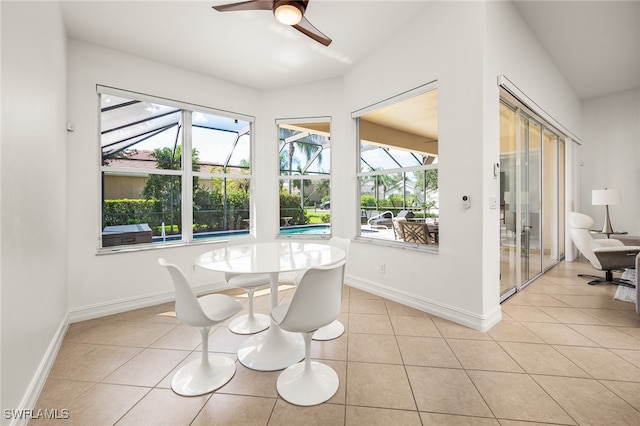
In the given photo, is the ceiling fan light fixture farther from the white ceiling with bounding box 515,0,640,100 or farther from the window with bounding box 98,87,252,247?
the white ceiling with bounding box 515,0,640,100

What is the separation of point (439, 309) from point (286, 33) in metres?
3.35

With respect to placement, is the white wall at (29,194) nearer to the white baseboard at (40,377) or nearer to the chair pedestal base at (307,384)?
the white baseboard at (40,377)

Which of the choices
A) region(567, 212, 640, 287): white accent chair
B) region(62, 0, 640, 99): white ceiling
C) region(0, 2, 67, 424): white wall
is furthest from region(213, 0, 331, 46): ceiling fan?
region(567, 212, 640, 287): white accent chair

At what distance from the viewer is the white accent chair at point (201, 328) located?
61.1 inches

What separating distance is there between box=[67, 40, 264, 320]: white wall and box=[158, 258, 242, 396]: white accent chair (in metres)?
1.67

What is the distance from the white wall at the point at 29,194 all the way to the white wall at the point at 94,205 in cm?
44

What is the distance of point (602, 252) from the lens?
11.1 ft

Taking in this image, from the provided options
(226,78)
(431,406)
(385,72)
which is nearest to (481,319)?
(431,406)

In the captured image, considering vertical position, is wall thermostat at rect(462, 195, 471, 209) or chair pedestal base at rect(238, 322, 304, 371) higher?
wall thermostat at rect(462, 195, 471, 209)

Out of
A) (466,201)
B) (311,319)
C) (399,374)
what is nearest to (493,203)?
(466,201)

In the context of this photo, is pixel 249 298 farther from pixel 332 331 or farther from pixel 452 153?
pixel 452 153

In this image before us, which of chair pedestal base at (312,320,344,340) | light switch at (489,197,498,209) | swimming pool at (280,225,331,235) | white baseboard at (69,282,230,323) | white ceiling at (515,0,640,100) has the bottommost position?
chair pedestal base at (312,320,344,340)

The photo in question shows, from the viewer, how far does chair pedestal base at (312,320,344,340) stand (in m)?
2.31

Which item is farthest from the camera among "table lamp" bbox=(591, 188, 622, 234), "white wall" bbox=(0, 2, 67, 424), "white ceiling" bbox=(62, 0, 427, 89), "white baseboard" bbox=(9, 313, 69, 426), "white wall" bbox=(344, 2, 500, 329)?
"table lamp" bbox=(591, 188, 622, 234)
